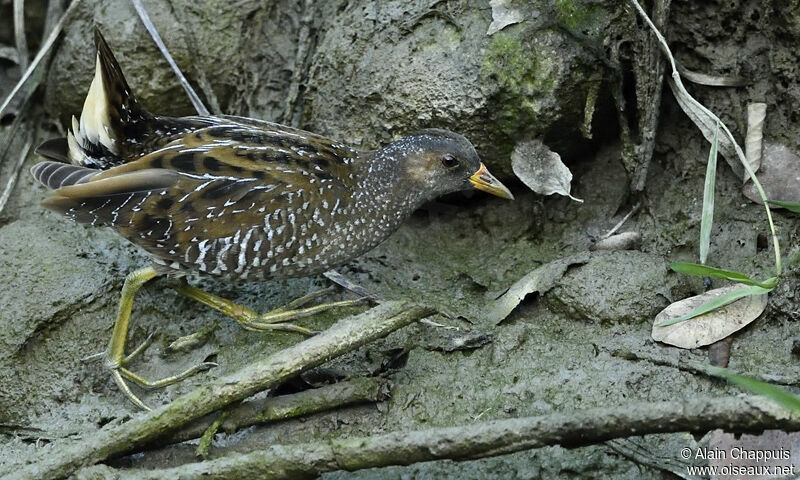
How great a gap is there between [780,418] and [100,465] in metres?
2.53

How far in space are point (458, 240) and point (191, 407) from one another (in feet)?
6.53

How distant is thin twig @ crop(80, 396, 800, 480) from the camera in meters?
3.09

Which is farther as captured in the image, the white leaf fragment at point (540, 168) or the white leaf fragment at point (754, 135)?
the white leaf fragment at point (540, 168)

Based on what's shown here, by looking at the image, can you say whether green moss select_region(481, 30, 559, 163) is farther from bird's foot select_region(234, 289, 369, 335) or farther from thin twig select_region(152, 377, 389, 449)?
thin twig select_region(152, 377, 389, 449)

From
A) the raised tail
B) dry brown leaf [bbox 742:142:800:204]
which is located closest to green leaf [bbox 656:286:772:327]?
dry brown leaf [bbox 742:142:800:204]

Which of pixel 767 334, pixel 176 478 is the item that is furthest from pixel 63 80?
pixel 767 334

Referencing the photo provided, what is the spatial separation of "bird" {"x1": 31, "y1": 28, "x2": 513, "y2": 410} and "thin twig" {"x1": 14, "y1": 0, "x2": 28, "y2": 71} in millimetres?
1320

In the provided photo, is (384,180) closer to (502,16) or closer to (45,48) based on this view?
(502,16)

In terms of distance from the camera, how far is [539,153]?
4770mm

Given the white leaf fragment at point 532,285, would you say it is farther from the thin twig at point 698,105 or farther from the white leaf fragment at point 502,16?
the white leaf fragment at point 502,16

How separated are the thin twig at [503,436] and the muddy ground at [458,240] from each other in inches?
14.6

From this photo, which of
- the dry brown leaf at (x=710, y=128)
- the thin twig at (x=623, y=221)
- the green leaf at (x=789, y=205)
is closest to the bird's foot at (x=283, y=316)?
the thin twig at (x=623, y=221)

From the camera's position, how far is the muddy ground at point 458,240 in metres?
3.96

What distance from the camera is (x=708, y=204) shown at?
4145 mm
